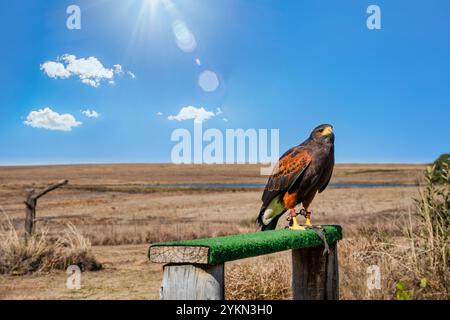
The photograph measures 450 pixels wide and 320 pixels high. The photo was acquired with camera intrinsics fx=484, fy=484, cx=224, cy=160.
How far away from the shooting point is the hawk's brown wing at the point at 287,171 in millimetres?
4562

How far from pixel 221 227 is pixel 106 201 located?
17584 mm

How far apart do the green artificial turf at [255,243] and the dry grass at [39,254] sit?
7544mm

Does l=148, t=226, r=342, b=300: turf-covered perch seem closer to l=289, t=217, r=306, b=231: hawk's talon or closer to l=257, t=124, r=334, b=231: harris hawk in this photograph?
l=289, t=217, r=306, b=231: hawk's talon

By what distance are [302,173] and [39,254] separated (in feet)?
25.8

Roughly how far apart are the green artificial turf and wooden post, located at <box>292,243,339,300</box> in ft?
0.56

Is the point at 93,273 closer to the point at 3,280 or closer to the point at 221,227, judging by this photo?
the point at 3,280

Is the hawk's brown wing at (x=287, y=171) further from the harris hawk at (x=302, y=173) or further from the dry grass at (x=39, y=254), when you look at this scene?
the dry grass at (x=39, y=254)

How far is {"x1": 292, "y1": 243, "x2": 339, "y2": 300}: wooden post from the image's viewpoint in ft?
15.4

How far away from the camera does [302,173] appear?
457cm

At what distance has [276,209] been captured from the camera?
488 cm

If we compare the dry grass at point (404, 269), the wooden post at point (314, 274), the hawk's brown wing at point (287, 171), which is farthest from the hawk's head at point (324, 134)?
the dry grass at point (404, 269)

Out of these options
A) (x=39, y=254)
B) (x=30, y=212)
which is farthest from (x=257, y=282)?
(x=30, y=212)

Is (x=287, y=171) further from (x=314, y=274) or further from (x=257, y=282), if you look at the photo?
(x=257, y=282)
